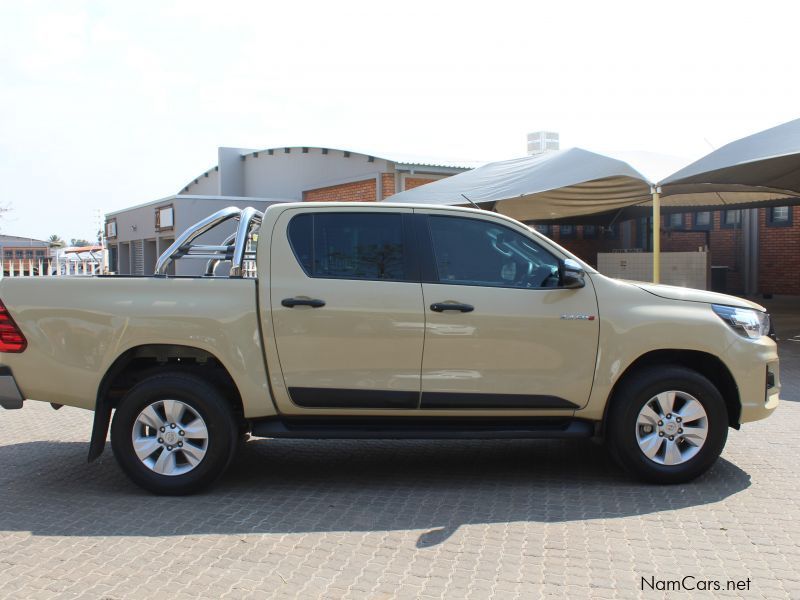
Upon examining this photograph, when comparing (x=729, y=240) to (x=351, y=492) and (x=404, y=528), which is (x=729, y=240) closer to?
(x=351, y=492)

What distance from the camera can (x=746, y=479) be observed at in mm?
5703

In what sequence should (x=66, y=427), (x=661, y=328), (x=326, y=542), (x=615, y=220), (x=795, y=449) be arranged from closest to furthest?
1. (x=326, y=542)
2. (x=661, y=328)
3. (x=795, y=449)
4. (x=66, y=427)
5. (x=615, y=220)

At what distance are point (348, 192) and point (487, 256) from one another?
56.9 ft

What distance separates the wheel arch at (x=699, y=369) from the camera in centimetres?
551

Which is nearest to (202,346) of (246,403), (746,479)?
(246,403)

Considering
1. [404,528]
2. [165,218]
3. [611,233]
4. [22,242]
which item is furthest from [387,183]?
[22,242]

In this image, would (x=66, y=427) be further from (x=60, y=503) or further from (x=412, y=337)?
(x=412, y=337)

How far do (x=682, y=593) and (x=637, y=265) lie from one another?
1603cm

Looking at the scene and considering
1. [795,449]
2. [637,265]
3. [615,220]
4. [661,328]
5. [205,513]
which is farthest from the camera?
[615,220]

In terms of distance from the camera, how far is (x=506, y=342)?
17.5 ft

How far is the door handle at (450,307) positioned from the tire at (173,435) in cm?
153

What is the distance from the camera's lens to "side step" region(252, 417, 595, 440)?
5.32 metres

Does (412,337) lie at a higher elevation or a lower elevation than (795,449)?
higher

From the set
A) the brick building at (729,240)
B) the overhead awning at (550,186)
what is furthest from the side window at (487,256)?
the brick building at (729,240)
